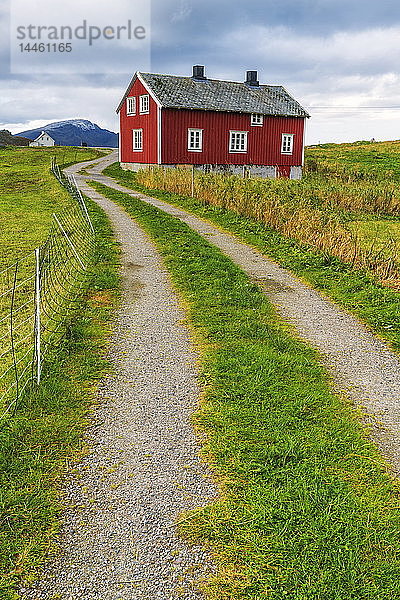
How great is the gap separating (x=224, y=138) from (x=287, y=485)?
121ft

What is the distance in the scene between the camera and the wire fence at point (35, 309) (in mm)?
6988

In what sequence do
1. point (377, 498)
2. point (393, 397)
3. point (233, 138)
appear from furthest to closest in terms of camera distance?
point (233, 138) → point (393, 397) → point (377, 498)

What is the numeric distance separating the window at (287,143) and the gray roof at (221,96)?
1.38 m

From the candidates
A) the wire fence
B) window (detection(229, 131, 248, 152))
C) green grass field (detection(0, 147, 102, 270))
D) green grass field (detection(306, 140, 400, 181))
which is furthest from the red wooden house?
the wire fence

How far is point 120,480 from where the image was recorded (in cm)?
503

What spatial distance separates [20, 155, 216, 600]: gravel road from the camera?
12.8 feet

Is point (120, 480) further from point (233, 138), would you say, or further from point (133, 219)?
point (233, 138)

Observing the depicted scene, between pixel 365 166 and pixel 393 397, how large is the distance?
43.1 metres

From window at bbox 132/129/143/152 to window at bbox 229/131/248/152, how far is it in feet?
19.8

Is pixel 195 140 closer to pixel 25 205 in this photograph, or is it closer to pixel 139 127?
pixel 139 127

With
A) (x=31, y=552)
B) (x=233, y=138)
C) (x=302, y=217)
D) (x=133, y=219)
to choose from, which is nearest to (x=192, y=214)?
(x=133, y=219)

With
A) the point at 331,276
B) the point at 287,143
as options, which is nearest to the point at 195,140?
the point at 287,143

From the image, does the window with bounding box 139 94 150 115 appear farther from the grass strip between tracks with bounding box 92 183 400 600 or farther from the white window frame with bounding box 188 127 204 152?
the grass strip between tracks with bounding box 92 183 400 600

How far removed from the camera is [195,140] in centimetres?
3856
